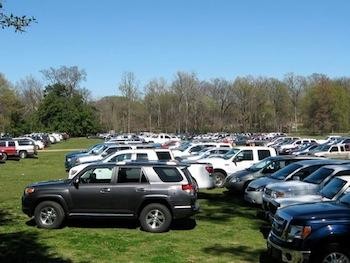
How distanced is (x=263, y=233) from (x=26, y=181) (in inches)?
647

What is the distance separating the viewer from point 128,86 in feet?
424

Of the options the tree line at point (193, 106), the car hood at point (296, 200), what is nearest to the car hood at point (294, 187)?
the car hood at point (296, 200)

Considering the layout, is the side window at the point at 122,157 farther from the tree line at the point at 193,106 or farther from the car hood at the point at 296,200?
the tree line at the point at 193,106

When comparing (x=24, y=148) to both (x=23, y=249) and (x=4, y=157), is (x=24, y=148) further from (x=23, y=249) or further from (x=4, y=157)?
(x=23, y=249)

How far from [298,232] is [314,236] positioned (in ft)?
0.90

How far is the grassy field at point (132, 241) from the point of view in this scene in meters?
11.1

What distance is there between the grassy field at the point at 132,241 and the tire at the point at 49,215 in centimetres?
22

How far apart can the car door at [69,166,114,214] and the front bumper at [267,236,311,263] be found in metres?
5.04

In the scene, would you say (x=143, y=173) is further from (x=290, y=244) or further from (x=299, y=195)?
(x=290, y=244)

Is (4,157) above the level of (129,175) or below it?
below

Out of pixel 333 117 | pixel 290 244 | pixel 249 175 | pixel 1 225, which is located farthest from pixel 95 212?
pixel 333 117

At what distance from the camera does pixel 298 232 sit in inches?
358

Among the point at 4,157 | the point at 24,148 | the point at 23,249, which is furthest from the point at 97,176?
the point at 24,148

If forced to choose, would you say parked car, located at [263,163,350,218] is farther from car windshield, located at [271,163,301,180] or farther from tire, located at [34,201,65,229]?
tire, located at [34,201,65,229]
